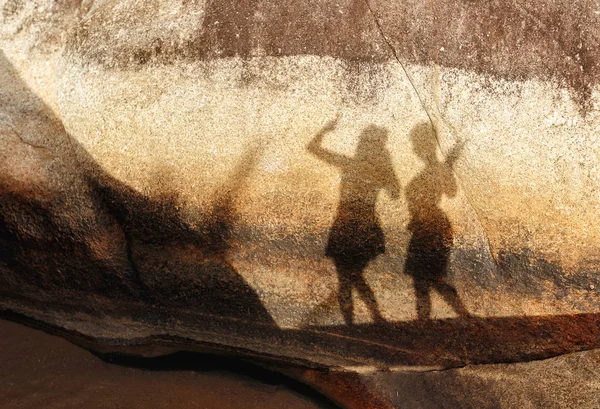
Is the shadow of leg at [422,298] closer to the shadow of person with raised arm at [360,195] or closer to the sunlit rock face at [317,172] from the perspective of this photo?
the sunlit rock face at [317,172]

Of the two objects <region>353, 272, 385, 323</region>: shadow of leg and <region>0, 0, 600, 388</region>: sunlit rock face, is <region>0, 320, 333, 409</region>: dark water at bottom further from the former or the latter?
<region>353, 272, 385, 323</region>: shadow of leg

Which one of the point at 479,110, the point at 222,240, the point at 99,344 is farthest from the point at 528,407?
the point at 99,344

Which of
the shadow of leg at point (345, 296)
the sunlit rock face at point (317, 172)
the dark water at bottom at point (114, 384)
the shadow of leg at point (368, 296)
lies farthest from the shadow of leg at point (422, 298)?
the dark water at bottom at point (114, 384)

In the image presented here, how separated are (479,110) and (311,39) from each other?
0.86m

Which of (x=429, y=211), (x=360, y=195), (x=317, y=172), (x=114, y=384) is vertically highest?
(x=317, y=172)

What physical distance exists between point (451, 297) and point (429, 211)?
0.46 m

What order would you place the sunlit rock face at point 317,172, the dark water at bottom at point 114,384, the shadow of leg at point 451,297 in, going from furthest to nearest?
the dark water at bottom at point 114,384, the shadow of leg at point 451,297, the sunlit rock face at point 317,172

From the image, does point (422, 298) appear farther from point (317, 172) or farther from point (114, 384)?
point (114, 384)

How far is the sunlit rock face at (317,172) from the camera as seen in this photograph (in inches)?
110

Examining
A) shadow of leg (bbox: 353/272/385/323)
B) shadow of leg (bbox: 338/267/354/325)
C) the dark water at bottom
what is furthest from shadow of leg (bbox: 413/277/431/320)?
the dark water at bottom

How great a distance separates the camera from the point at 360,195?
291 cm

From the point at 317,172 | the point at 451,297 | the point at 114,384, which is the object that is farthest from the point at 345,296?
the point at 114,384

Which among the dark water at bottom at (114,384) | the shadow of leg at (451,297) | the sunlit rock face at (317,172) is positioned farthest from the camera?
the dark water at bottom at (114,384)

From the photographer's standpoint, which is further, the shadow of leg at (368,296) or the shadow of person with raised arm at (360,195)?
the shadow of leg at (368,296)
